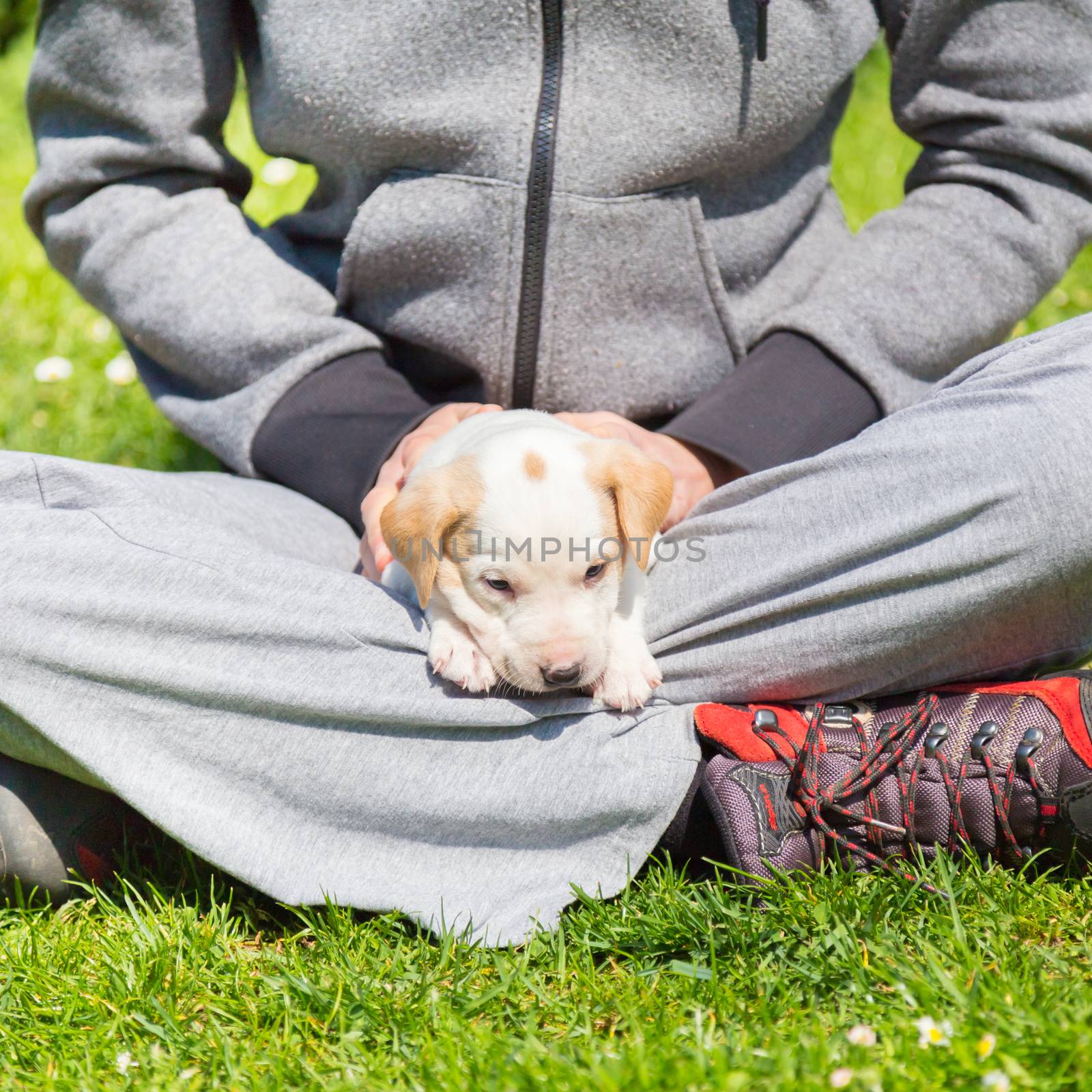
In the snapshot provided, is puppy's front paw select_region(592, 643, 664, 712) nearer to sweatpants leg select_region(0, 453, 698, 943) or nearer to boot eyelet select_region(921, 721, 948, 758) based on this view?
sweatpants leg select_region(0, 453, 698, 943)

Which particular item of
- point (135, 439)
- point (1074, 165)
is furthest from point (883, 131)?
point (135, 439)

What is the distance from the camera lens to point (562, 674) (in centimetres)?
218

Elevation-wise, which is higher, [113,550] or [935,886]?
[113,550]

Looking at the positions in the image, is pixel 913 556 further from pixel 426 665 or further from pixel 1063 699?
pixel 426 665

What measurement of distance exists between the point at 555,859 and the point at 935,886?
683 mm

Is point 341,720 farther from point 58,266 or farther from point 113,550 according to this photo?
point 58,266

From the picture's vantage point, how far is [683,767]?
226 centimetres

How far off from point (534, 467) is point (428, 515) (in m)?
0.23

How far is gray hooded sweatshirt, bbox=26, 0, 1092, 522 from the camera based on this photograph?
104 inches

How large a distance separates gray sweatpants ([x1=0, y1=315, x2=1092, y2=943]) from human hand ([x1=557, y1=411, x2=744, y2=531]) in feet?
1.04

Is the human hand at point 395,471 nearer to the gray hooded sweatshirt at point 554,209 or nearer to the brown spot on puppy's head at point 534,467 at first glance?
the gray hooded sweatshirt at point 554,209

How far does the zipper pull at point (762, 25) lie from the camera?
255cm

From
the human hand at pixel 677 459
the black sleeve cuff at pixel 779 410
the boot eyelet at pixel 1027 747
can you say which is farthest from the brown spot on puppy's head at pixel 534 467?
the boot eyelet at pixel 1027 747

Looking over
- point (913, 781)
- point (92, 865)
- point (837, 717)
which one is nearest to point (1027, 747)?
point (913, 781)
